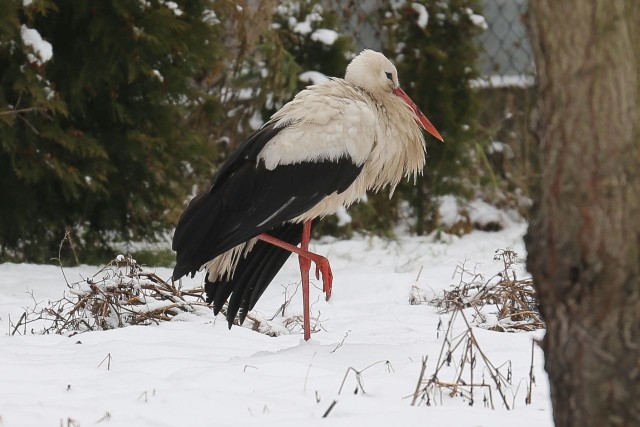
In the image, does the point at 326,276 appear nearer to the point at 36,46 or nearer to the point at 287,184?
the point at 287,184

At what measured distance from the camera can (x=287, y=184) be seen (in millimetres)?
4555

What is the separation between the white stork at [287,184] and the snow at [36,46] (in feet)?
6.32

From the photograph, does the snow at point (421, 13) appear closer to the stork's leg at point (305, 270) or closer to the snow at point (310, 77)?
the snow at point (310, 77)

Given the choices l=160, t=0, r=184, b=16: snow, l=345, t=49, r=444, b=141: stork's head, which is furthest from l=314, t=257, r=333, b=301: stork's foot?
l=160, t=0, r=184, b=16: snow

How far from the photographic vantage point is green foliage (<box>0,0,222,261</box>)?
6195 mm

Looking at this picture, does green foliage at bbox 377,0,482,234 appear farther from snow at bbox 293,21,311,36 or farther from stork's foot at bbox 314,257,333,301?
stork's foot at bbox 314,257,333,301

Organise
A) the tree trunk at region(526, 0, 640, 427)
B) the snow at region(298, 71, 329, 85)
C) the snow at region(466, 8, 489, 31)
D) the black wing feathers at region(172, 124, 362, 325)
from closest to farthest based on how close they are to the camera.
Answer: the tree trunk at region(526, 0, 640, 427)
the black wing feathers at region(172, 124, 362, 325)
the snow at region(298, 71, 329, 85)
the snow at region(466, 8, 489, 31)

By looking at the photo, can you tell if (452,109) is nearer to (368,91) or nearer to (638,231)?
(368,91)

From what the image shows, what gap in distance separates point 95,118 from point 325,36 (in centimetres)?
212

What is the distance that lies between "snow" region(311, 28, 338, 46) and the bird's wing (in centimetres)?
345

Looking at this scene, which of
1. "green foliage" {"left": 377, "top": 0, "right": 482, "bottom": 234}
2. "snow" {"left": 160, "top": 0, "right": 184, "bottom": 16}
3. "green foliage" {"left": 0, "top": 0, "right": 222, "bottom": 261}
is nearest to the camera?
"green foliage" {"left": 0, "top": 0, "right": 222, "bottom": 261}

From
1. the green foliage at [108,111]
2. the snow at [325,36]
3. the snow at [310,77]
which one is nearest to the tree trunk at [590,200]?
the green foliage at [108,111]

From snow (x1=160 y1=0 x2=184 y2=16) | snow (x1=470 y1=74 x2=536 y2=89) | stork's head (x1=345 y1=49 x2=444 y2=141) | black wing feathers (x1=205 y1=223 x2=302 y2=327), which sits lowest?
black wing feathers (x1=205 y1=223 x2=302 y2=327)

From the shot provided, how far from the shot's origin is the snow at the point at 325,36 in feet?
26.4
